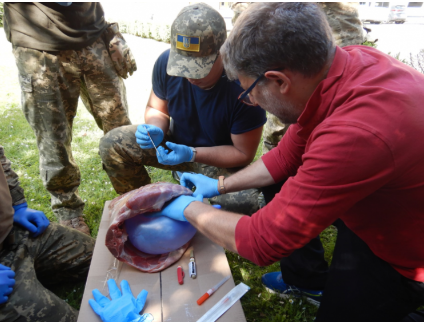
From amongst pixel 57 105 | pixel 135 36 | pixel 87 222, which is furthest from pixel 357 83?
pixel 135 36

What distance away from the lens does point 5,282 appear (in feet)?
5.28

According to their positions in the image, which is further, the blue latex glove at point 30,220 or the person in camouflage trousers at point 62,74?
the person in camouflage trousers at point 62,74

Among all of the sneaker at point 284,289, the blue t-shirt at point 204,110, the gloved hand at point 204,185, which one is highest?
the blue t-shirt at point 204,110

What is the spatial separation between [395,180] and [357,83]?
42 cm

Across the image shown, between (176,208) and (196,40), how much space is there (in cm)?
110

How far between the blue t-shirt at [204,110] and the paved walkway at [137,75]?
97.7 inches

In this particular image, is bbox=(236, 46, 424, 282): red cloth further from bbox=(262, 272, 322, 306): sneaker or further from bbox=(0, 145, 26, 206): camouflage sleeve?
bbox=(0, 145, 26, 206): camouflage sleeve

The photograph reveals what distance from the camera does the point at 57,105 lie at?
2.56 metres

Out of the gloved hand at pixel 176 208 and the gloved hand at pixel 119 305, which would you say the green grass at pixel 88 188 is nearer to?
the gloved hand at pixel 119 305

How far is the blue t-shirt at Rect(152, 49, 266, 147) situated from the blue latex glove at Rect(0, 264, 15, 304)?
5.10 ft

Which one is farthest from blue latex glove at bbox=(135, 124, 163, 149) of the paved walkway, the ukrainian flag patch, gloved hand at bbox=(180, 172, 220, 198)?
the paved walkway

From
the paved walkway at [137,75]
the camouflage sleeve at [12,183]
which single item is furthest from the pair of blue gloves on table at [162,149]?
the paved walkway at [137,75]

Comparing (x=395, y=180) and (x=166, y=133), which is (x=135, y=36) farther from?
(x=395, y=180)

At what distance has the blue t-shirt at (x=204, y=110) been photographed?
2297 millimetres
